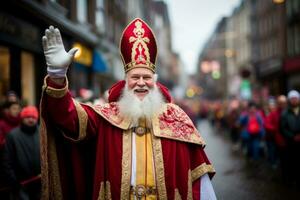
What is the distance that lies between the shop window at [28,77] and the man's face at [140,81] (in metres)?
8.41

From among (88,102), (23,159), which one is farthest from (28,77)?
(23,159)

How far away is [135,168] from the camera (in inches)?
151

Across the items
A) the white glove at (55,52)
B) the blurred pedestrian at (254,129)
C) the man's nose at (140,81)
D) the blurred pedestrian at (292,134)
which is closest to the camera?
the white glove at (55,52)

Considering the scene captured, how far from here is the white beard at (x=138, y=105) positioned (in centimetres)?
396

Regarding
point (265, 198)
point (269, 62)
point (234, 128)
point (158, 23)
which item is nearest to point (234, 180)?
point (265, 198)

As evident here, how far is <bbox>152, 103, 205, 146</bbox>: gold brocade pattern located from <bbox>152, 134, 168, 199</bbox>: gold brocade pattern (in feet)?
0.27

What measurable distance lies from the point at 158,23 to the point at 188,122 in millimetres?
58942

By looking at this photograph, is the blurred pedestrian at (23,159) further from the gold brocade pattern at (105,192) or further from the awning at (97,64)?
the awning at (97,64)

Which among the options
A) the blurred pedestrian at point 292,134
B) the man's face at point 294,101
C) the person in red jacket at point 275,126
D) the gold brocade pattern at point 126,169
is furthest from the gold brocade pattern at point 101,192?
the person in red jacket at point 275,126

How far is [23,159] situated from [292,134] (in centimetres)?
575

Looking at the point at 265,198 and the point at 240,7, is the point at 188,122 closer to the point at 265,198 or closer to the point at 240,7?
the point at 265,198

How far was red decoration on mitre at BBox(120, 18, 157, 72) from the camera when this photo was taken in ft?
13.5

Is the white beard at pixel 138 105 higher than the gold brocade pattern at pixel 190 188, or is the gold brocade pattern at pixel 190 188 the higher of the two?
the white beard at pixel 138 105

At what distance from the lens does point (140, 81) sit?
4.01 m
